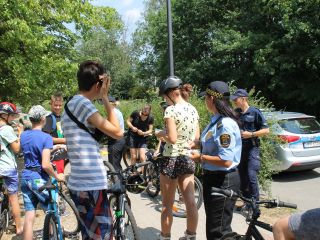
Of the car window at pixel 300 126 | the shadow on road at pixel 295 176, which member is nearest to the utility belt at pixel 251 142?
the car window at pixel 300 126

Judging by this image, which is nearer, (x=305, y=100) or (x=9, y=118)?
(x=9, y=118)

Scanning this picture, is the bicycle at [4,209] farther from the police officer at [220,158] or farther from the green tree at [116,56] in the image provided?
the green tree at [116,56]

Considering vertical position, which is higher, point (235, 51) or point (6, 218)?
point (235, 51)

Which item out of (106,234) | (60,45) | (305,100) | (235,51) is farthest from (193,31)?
(106,234)

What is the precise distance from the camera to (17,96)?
9.52 metres

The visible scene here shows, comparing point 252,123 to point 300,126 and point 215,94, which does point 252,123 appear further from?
point 300,126

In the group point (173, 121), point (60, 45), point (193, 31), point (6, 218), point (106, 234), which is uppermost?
point (193, 31)

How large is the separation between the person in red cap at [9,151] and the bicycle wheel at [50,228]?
127 cm

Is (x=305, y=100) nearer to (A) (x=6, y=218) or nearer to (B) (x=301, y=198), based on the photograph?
(B) (x=301, y=198)

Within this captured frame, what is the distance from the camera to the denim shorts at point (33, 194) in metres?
4.29

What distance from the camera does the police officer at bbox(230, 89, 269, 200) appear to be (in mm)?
6062

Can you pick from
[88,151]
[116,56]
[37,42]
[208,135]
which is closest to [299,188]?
[208,135]

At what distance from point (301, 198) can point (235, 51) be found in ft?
52.5

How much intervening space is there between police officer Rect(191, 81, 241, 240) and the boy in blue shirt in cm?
175
